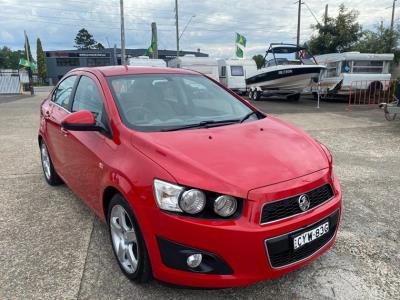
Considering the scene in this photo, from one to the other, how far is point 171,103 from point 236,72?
21.3 meters

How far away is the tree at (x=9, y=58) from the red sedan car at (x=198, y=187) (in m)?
113

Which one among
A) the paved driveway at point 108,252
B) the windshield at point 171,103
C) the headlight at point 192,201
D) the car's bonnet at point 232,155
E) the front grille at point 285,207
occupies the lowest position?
the paved driveway at point 108,252

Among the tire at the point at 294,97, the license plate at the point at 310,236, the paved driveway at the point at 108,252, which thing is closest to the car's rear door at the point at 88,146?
the paved driveway at the point at 108,252

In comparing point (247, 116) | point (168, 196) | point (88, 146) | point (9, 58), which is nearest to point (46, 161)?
point (88, 146)

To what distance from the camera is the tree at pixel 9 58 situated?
104 m

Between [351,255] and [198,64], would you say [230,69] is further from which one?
[351,255]

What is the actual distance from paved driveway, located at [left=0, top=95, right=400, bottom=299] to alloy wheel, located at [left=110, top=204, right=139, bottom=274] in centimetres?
15

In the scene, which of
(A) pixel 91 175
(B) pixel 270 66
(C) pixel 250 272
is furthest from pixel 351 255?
(B) pixel 270 66

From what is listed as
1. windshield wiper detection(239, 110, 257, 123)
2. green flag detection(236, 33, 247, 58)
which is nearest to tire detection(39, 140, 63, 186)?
windshield wiper detection(239, 110, 257, 123)

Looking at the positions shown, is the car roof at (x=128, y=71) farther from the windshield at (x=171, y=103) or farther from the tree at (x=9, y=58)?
the tree at (x=9, y=58)

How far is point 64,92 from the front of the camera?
451 cm

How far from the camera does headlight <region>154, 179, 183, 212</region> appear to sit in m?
2.30

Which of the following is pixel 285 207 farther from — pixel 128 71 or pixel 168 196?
pixel 128 71

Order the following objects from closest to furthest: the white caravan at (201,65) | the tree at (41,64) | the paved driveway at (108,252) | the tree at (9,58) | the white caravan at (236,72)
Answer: the paved driveway at (108,252)
the white caravan at (201,65)
the white caravan at (236,72)
the tree at (41,64)
the tree at (9,58)
